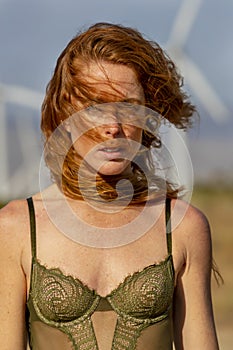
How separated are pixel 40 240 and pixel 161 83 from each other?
0.70 m

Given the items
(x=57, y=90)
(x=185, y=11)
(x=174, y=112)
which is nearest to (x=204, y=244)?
(x=174, y=112)

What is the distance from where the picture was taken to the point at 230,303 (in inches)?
677

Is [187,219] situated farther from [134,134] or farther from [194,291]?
[134,134]

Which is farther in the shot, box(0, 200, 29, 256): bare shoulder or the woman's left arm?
the woman's left arm

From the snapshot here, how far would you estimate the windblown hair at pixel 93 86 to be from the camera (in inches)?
150

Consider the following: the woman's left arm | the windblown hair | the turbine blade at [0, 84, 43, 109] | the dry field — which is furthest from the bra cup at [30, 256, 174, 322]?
the turbine blade at [0, 84, 43, 109]

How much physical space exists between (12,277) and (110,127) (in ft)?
2.01

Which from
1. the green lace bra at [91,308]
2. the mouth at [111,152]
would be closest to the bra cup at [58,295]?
the green lace bra at [91,308]

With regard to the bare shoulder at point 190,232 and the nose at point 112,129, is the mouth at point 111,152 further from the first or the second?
the bare shoulder at point 190,232

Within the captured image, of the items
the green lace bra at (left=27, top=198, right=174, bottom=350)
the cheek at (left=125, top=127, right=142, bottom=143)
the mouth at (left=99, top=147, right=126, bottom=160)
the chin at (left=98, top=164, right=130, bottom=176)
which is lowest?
the green lace bra at (left=27, top=198, right=174, bottom=350)

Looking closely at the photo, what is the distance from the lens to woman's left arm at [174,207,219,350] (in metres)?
3.96

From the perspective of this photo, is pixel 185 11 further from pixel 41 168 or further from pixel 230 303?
pixel 41 168

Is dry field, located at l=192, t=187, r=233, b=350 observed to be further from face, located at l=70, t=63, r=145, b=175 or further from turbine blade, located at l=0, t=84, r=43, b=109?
turbine blade, located at l=0, t=84, r=43, b=109

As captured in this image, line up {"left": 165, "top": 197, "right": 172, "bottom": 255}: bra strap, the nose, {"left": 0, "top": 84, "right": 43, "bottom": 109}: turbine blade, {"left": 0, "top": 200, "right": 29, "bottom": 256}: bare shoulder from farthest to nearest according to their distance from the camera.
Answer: {"left": 0, "top": 84, "right": 43, "bottom": 109}: turbine blade < {"left": 165, "top": 197, "right": 172, "bottom": 255}: bra strap < {"left": 0, "top": 200, "right": 29, "bottom": 256}: bare shoulder < the nose
